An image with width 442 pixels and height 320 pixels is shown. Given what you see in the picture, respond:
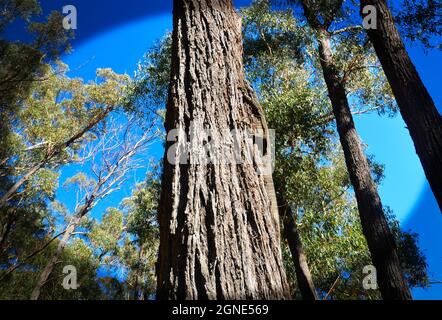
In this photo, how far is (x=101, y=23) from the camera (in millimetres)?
15281

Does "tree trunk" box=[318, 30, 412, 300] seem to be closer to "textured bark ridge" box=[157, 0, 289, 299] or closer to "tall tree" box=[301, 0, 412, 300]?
"tall tree" box=[301, 0, 412, 300]

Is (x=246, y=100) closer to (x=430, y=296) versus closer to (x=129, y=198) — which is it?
(x=129, y=198)

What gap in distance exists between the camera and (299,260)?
6871 mm

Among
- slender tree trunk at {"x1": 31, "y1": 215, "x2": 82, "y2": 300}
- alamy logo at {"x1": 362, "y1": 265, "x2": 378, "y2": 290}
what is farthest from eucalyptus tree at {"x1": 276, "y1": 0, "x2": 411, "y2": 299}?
slender tree trunk at {"x1": 31, "y1": 215, "x2": 82, "y2": 300}

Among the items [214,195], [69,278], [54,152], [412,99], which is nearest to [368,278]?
[412,99]

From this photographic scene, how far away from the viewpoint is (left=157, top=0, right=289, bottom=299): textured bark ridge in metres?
1.39

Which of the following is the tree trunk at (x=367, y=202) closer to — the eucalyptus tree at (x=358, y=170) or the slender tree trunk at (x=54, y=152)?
the eucalyptus tree at (x=358, y=170)

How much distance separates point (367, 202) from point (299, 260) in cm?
206

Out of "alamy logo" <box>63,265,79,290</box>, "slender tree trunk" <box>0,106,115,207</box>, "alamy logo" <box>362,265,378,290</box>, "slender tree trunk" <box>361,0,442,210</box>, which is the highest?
"slender tree trunk" <box>0,106,115,207</box>

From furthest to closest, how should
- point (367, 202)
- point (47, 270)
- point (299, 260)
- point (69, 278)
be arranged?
point (69, 278)
point (47, 270)
point (299, 260)
point (367, 202)

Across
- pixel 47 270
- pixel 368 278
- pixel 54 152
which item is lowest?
pixel 368 278

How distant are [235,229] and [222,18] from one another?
4.59 ft

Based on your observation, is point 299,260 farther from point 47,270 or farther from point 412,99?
point 47,270

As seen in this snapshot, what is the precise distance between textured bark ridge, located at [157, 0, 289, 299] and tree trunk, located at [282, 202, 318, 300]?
5.25 meters
